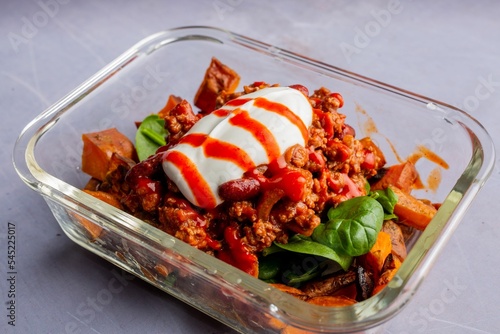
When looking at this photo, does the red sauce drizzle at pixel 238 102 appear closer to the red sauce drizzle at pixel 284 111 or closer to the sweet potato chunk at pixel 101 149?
the red sauce drizzle at pixel 284 111

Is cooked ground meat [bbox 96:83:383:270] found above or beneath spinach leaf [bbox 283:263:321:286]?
above

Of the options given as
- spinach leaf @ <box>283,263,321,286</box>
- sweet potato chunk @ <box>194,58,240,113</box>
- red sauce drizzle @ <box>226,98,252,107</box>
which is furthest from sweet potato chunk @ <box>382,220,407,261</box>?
sweet potato chunk @ <box>194,58,240,113</box>

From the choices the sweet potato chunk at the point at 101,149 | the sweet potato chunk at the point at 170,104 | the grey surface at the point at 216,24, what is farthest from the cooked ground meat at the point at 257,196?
the sweet potato chunk at the point at 170,104

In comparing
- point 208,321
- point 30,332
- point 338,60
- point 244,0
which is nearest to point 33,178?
point 30,332

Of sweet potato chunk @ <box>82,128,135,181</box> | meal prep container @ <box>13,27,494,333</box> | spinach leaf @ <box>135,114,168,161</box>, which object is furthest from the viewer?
spinach leaf @ <box>135,114,168,161</box>

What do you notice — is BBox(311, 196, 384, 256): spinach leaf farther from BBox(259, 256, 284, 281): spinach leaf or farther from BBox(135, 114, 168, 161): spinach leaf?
BBox(135, 114, 168, 161): spinach leaf

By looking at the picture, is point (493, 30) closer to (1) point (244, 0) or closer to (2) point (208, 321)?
(1) point (244, 0)
